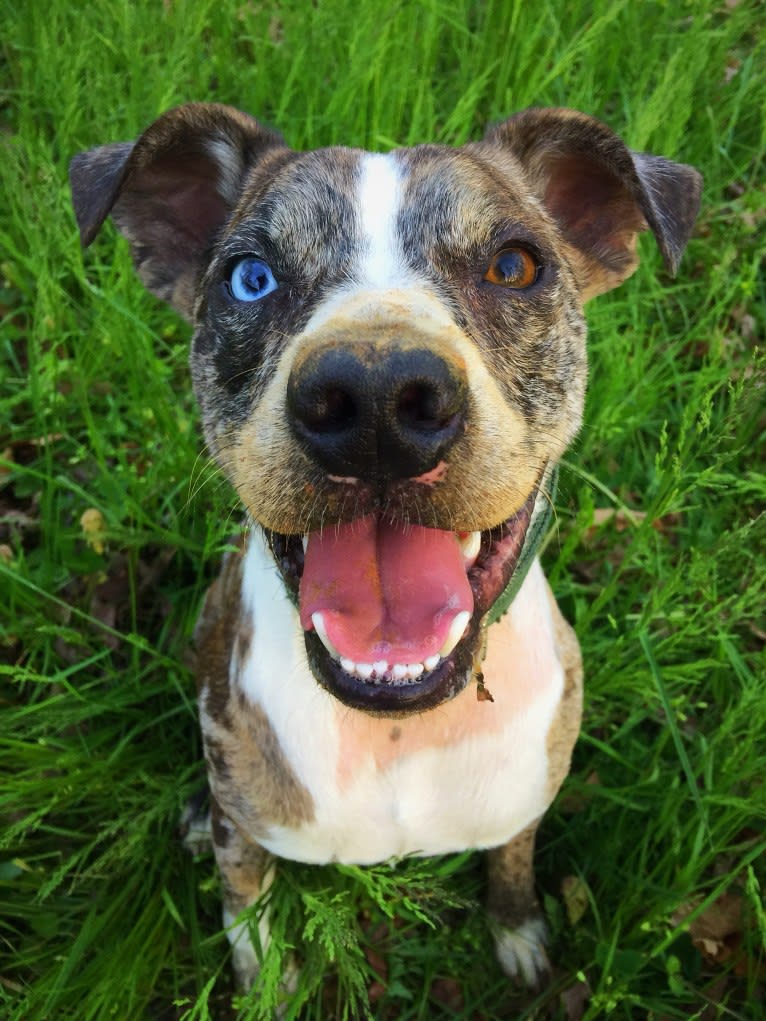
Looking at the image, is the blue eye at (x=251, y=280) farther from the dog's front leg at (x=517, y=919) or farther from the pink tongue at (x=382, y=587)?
the dog's front leg at (x=517, y=919)

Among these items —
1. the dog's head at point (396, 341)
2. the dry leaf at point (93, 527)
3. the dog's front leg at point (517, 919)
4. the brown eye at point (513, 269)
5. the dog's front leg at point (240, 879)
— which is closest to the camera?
the dog's head at point (396, 341)

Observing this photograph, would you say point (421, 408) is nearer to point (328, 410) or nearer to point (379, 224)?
point (328, 410)

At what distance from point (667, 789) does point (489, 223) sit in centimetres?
194

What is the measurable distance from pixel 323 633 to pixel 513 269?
3.27 feet

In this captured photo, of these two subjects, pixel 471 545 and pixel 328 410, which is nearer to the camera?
pixel 328 410

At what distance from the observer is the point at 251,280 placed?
83.0 inches

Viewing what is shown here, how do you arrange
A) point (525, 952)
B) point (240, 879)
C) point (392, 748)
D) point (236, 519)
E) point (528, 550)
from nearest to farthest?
point (528, 550) → point (392, 748) → point (240, 879) → point (525, 952) → point (236, 519)

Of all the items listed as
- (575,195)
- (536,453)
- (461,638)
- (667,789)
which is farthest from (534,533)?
(667,789)

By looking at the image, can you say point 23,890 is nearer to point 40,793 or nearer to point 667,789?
point 40,793

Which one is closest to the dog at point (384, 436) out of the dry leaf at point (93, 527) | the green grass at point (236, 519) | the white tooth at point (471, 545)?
the white tooth at point (471, 545)

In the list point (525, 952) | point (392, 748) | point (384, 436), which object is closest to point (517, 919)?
point (525, 952)

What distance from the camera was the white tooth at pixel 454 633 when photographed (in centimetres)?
182

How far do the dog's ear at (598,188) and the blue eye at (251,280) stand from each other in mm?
838

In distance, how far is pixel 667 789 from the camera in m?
2.86
